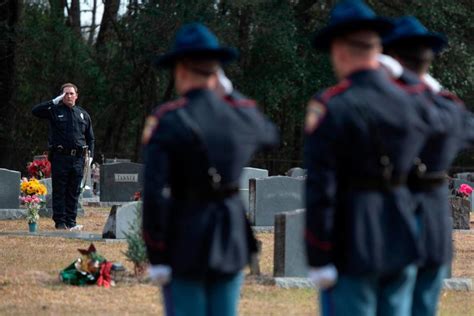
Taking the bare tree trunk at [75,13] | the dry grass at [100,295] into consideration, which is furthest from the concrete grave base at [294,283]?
the bare tree trunk at [75,13]

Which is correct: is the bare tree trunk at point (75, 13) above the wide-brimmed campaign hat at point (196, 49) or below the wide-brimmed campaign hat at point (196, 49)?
above

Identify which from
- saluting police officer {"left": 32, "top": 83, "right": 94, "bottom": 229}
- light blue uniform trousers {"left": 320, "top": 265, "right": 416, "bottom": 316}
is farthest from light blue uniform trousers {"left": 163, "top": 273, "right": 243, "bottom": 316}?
saluting police officer {"left": 32, "top": 83, "right": 94, "bottom": 229}

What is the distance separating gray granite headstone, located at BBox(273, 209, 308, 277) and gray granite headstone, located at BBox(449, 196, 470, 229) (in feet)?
29.4

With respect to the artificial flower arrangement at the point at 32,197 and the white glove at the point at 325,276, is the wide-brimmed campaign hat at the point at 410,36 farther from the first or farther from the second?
the artificial flower arrangement at the point at 32,197

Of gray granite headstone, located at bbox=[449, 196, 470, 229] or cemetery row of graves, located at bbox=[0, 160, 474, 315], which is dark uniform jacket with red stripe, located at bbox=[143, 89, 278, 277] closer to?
cemetery row of graves, located at bbox=[0, 160, 474, 315]

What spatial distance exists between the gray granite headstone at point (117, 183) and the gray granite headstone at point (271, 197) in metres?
7.14

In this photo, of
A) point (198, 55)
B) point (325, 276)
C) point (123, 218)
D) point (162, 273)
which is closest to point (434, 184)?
point (325, 276)

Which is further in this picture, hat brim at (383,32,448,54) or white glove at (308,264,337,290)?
hat brim at (383,32,448,54)

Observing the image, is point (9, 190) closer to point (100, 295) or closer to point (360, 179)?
point (100, 295)

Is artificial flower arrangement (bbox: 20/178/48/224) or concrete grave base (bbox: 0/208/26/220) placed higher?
artificial flower arrangement (bbox: 20/178/48/224)

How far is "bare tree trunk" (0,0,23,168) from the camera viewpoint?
3841 cm

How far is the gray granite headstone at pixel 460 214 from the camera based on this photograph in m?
20.6

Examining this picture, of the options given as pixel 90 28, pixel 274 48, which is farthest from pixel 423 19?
pixel 90 28

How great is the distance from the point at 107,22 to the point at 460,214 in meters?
26.3
